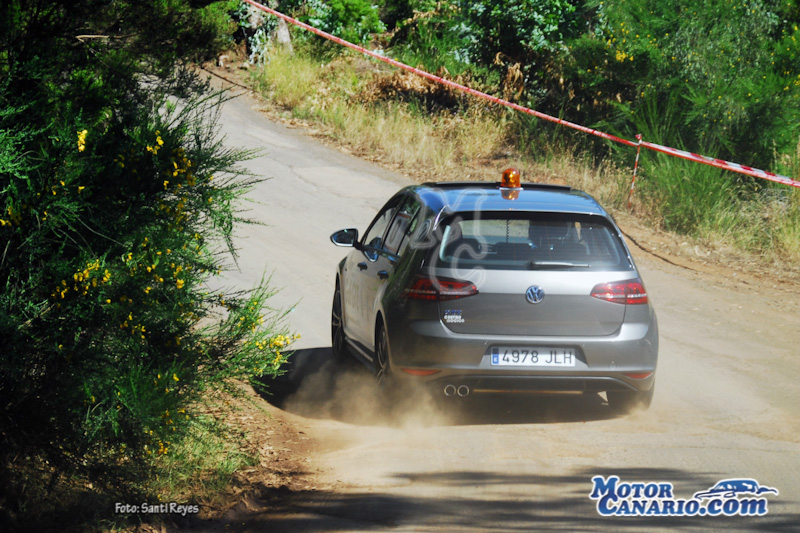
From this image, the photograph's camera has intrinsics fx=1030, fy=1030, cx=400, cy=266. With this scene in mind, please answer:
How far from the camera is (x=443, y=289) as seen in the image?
7230mm

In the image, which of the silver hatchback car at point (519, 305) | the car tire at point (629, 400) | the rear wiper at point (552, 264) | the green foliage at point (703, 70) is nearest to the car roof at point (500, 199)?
the silver hatchback car at point (519, 305)

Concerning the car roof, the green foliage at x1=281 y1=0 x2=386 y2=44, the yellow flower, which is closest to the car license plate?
the car roof

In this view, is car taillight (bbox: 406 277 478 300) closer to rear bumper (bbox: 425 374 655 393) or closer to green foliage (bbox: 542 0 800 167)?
rear bumper (bbox: 425 374 655 393)

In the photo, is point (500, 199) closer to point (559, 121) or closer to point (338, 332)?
point (338, 332)

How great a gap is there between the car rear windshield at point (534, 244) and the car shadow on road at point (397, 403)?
1038 millimetres

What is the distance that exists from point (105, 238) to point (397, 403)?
9.02 feet

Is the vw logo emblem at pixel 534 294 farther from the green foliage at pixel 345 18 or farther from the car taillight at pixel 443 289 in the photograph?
the green foliage at pixel 345 18

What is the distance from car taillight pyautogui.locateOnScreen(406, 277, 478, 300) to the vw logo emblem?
0.36 metres

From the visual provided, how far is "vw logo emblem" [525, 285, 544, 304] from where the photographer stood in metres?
7.17

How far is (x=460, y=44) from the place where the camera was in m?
21.6

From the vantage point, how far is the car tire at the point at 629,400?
7.67m

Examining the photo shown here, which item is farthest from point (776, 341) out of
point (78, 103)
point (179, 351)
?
point (78, 103)

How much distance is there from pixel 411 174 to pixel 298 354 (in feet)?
30.2

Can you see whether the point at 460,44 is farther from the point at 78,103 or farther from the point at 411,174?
the point at 78,103
